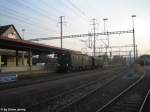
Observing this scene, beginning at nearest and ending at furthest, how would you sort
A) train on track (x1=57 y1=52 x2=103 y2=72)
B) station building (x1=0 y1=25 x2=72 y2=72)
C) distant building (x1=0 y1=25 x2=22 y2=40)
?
station building (x1=0 y1=25 x2=72 y2=72), train on track (x1=57 y1=52 x2=103 y2=72), distant building (x1=0 y1=25 x2=22 y2=40)

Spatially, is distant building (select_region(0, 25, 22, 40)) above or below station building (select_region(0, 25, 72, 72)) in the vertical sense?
above

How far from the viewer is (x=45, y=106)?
1179 cm

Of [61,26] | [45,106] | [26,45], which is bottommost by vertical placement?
[45,106]

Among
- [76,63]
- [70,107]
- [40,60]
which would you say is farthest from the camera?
[40,60]

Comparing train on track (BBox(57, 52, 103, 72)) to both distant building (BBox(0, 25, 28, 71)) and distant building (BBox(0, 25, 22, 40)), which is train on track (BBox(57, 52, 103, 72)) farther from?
distant building (BBox(0, 25, 22, 40))

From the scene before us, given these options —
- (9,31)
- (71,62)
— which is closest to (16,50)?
(71,62)

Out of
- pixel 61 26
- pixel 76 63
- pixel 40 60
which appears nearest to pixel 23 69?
pixel 76 63

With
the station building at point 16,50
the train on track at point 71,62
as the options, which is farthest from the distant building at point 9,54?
the train on track at point 71,62

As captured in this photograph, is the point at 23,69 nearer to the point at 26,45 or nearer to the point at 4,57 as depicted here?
the point at 26,45

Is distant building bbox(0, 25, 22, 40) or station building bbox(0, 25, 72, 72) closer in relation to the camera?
station building bbox(0, 25, 72, 72)

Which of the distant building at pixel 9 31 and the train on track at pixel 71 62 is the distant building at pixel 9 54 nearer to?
the distant building at pixel 9 31

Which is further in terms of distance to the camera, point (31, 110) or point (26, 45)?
point (26, 45)

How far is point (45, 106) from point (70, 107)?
1.29 meters

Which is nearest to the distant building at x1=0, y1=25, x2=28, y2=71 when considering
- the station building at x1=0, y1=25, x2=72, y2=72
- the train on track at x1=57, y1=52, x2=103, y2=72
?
the station building at x1=0, y1=25, x2=72, y2=72
